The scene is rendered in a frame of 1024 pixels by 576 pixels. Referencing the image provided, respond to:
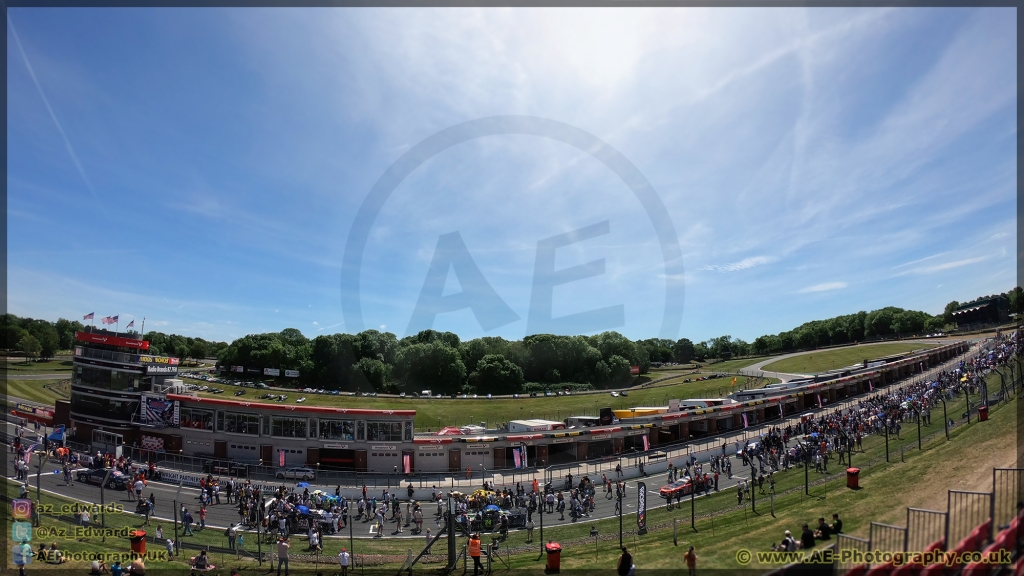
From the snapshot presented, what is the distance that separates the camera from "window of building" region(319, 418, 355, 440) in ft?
137

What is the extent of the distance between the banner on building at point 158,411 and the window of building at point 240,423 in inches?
182

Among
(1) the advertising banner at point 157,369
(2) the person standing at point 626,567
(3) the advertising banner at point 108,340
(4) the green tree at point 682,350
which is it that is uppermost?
(3) the advertising banner at point 108,340

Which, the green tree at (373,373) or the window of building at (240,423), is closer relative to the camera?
the window of building at (240,423)

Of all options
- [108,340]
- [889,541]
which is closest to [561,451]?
[889,541]

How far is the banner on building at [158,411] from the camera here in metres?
43.9

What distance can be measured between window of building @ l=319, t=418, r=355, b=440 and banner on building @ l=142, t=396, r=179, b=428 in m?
13.5

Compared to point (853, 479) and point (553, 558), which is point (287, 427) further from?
point (853, 479)

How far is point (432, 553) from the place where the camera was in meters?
22.6

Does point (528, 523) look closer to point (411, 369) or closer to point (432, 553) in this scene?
point (432, 553)

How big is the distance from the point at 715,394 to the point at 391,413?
62646 millimetres

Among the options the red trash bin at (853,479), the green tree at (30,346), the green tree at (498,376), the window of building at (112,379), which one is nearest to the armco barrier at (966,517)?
the red trash bin at (853,479)

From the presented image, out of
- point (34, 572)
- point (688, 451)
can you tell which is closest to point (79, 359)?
point (34, 572)

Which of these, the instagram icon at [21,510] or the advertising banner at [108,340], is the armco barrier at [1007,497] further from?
the advertising banner at [108,340]

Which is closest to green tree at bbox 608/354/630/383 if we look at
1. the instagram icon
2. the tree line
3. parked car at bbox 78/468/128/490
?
the tree line
